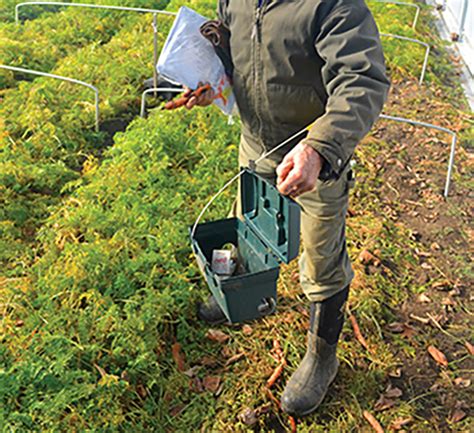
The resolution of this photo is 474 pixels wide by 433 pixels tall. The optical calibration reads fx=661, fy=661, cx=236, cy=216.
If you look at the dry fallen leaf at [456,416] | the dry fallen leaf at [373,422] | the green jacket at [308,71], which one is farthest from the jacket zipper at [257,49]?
the dry fallen leaf at [456,416]

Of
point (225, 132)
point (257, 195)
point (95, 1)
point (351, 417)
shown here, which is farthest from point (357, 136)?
point (95, 1)

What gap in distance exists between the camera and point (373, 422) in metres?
3.12

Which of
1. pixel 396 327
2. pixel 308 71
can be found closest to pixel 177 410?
pixel 396 327

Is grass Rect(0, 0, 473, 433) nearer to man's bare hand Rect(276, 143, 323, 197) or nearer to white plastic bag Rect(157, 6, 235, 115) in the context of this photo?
white plastic bag Rect(157, 6, 235, 115)

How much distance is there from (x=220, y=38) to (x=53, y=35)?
19.0 ft

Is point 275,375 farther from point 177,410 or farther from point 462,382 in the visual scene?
point 462,382

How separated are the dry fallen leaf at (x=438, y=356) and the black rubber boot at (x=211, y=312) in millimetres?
1148

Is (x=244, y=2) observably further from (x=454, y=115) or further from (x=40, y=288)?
(x=454, y=115)

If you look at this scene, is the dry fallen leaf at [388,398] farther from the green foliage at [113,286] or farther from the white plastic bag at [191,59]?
the white plastic bag at [191,59]

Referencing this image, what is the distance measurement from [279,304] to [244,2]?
1842 millimetres

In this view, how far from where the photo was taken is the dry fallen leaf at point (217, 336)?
11.8 ft

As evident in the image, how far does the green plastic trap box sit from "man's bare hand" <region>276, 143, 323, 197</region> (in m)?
0.29

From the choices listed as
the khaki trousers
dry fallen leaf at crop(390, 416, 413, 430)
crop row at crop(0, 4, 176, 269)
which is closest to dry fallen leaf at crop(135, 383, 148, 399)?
the khaki trousers

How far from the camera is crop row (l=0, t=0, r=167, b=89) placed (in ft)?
23.2
